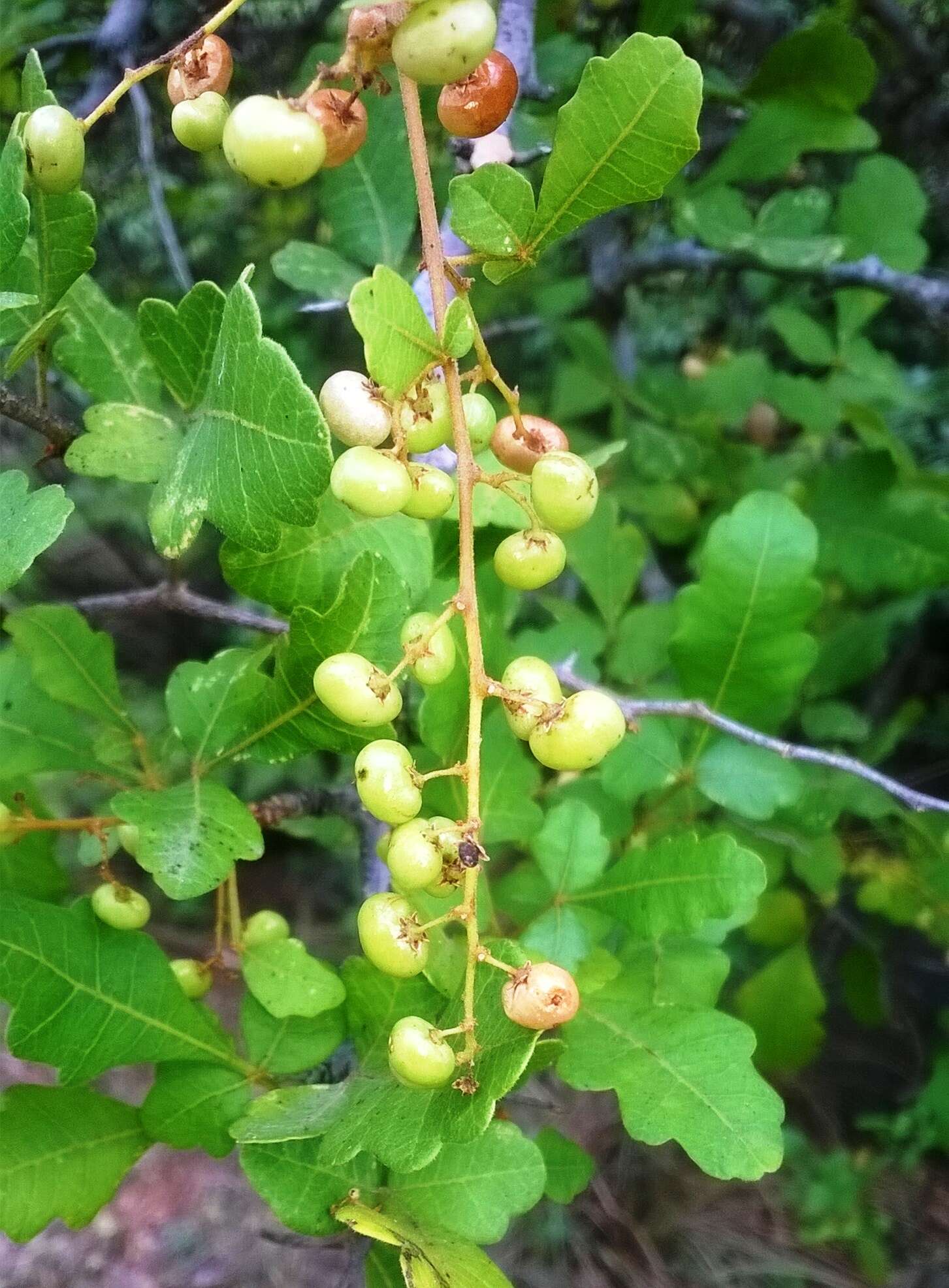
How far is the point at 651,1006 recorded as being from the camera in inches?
28.1

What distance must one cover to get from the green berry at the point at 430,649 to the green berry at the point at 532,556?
0.16 feet

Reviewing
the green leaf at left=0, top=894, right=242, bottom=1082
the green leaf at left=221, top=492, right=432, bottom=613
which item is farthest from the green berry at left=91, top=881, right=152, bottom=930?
the green leaf at left=221, top=492, right=432, bottom=613

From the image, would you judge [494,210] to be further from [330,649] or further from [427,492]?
[330,649]

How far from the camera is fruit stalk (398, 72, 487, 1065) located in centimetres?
47

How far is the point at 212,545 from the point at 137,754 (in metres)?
1.35

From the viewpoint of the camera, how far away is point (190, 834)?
24.2 inches

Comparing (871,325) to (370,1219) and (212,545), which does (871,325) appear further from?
(370,1219)

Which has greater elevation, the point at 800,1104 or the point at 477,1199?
the point at 477,1199

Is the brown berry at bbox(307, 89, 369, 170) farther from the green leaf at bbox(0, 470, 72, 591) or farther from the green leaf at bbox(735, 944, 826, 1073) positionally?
the green leaf at bbox(735, 944, 826, 1073)

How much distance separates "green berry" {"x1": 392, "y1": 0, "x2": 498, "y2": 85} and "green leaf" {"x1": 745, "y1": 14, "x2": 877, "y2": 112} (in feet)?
2.72

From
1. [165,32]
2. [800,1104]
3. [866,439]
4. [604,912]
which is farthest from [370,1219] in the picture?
[800,1104]

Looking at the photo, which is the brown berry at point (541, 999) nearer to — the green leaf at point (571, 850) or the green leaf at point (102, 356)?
the green leaf at point (571, 850)

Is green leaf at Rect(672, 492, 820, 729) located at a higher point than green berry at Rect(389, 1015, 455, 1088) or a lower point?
lower

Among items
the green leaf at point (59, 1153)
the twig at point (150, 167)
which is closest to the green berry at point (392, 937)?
the green leaf at point (59, 1153)
